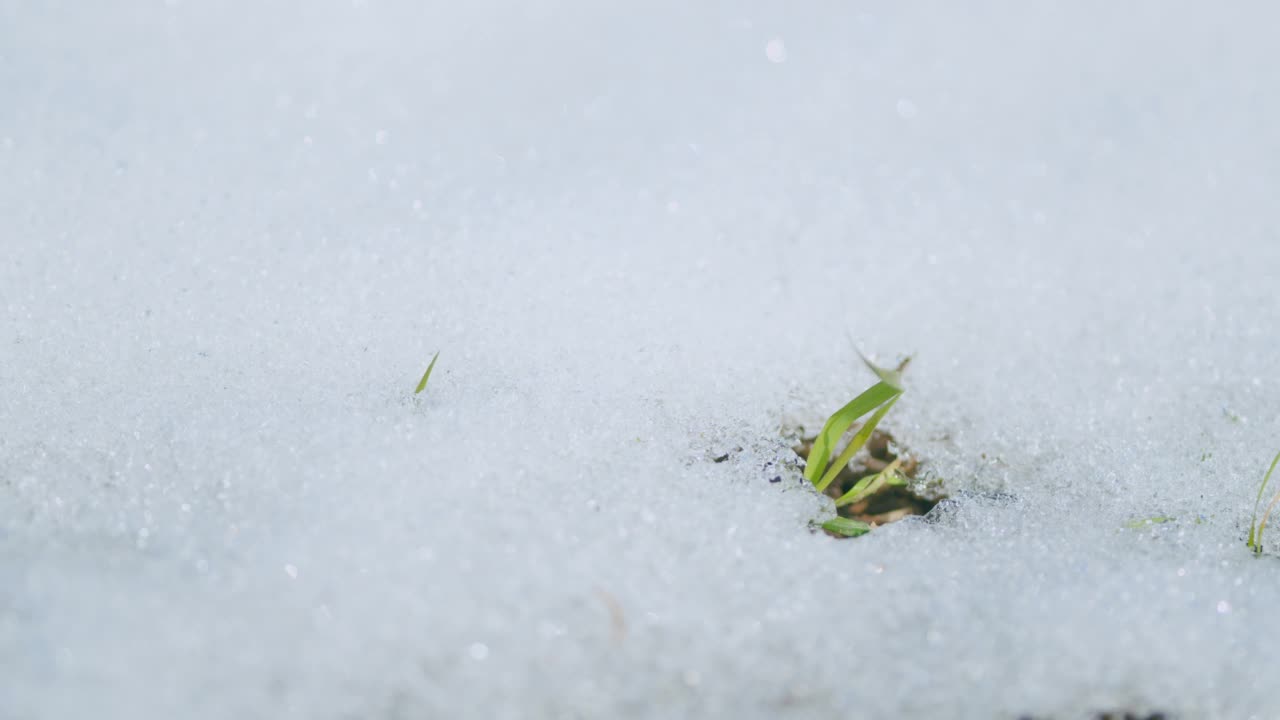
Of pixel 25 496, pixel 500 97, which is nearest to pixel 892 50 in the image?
pixel 500 97

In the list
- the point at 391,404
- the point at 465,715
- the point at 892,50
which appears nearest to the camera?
the point at 465,715

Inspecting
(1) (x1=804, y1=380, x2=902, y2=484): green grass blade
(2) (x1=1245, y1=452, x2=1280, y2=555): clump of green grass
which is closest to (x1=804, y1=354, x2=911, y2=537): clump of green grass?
(1) (x1=804, y1=380, x2=902, y2=484): green grass blade

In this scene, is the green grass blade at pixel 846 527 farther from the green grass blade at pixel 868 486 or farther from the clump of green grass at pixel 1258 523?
the clump of green grass at pixel 1258 523

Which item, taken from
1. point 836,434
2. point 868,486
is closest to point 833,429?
point 836,434

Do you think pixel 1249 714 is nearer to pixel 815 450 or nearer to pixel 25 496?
pixel 815 450

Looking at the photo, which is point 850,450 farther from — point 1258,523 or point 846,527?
point 1258,523
